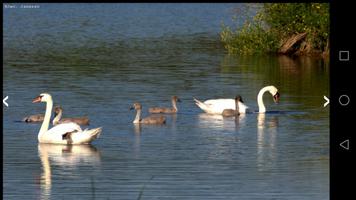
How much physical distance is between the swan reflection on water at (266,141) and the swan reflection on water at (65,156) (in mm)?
1799

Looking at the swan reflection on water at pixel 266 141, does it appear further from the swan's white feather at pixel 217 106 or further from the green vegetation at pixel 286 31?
the green vegetation at pixel 286 31

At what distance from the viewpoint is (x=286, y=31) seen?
2878 cm

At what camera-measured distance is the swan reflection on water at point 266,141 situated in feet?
40.8

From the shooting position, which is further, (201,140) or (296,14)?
(296,14)

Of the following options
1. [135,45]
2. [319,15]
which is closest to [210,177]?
[319,15]

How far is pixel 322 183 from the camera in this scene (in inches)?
412

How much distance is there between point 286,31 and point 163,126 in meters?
13.1

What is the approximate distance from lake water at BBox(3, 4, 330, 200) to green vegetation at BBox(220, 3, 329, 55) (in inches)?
20.7

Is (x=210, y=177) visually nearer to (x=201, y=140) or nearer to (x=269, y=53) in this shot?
(x=201, y=140)

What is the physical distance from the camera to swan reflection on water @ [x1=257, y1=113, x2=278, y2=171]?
40.8 feet
